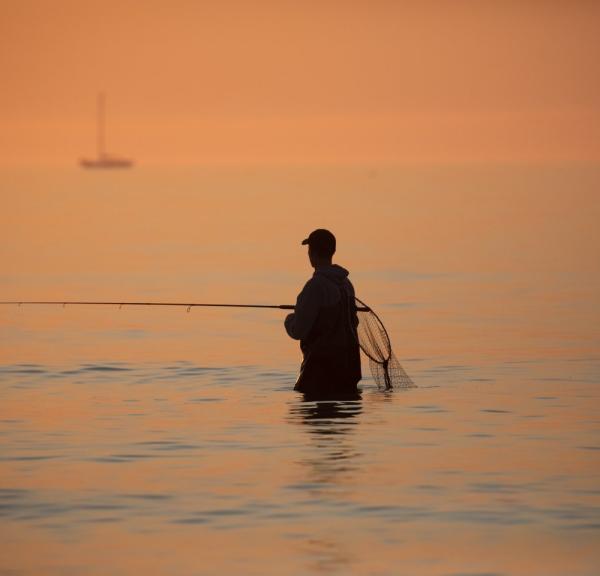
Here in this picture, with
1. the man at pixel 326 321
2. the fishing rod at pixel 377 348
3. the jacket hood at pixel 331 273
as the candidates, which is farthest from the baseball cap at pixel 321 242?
the fishing rod at pixel 377 348

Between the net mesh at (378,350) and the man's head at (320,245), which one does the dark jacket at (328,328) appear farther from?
the net mesh at (378,350)

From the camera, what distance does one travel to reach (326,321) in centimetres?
1630

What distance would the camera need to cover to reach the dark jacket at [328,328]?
53.0 ft

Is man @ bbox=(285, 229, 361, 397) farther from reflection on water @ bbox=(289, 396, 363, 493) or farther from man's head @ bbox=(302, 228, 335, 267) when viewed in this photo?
reflection on water @ bbox=(289, 396, 363, 493)

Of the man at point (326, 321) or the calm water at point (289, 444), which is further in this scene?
the man at point (326, 321)

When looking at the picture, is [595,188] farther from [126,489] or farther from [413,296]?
[126,489]

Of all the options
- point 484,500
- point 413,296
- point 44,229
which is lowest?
point 484,500

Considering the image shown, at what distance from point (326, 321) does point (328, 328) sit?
6 centimetres

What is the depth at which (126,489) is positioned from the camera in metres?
13.0

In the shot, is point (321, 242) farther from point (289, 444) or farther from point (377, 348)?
point (289, 444)

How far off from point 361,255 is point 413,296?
1603 centimetres

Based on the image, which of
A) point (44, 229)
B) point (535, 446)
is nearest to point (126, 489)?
point (535, 446)

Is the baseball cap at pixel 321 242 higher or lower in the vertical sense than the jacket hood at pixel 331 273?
higher

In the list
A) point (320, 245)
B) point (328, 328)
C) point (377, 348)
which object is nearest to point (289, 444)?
point (328, 328)
